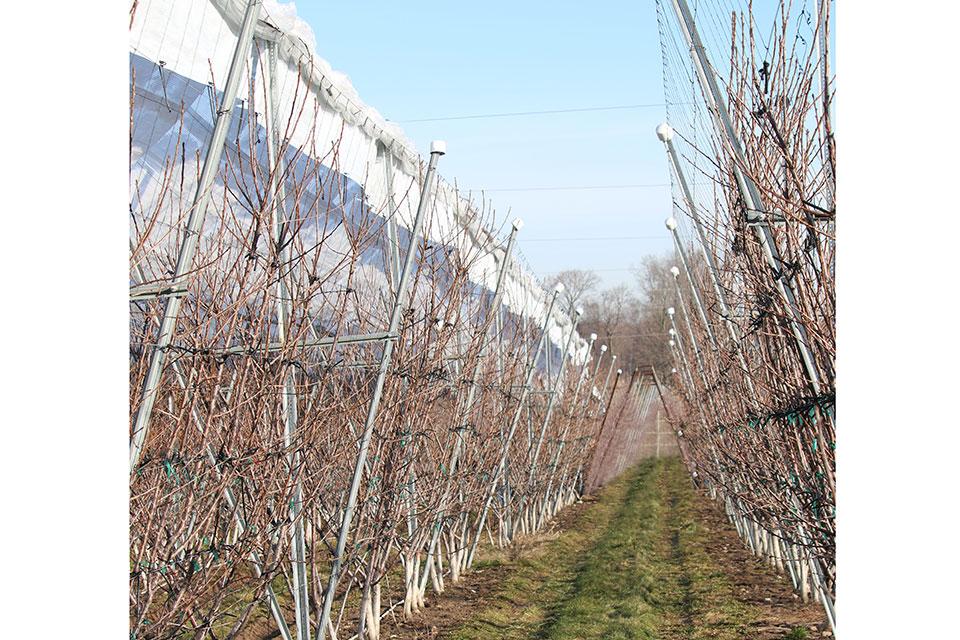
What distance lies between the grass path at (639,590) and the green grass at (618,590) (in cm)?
1

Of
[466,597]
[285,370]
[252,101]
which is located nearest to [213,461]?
[285,370]

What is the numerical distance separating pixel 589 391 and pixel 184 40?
481 inches

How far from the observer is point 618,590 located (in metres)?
8.69

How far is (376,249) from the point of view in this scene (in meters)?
8.01

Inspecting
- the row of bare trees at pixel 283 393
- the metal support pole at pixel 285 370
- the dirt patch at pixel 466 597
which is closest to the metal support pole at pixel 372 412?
the row of bare trees at pixel 283 393

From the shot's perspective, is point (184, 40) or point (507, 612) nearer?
point (184, 40)

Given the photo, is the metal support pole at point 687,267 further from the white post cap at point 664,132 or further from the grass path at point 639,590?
the white post cap at point 664,132

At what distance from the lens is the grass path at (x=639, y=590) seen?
7.19 meters

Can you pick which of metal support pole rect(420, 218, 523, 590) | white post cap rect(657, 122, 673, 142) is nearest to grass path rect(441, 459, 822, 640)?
metal support pole rect(420, 218, 523, 590)

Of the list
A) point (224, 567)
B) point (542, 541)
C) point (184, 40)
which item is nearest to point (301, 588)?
point (224, 567)
